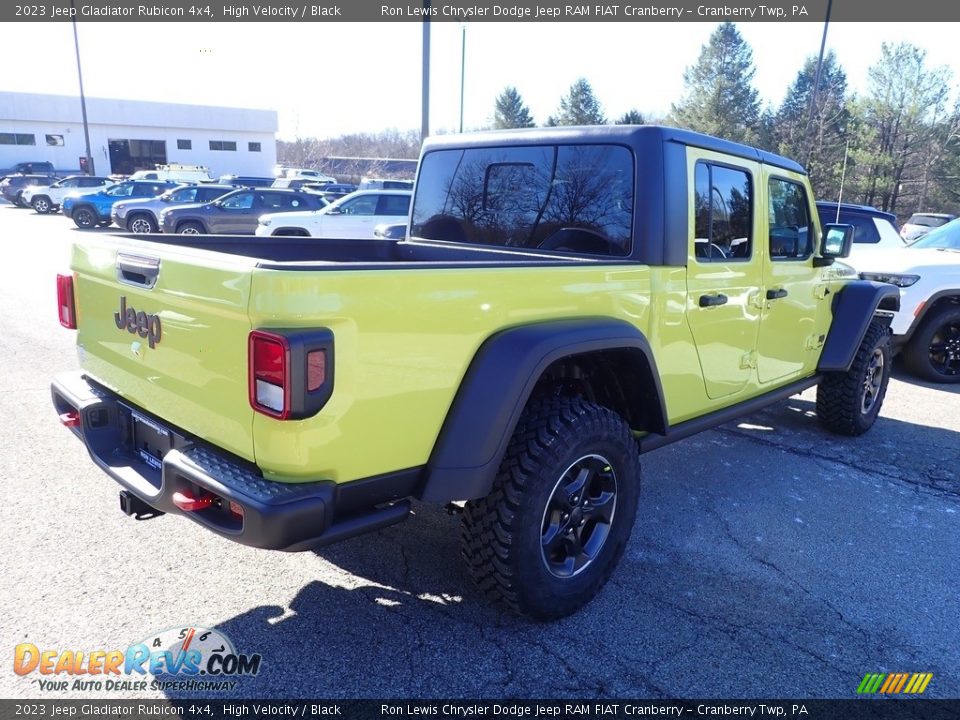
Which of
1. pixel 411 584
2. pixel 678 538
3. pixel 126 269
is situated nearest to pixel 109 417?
pixel 126 269

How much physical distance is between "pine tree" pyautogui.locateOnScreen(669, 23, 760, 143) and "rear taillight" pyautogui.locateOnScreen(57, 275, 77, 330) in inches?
1672

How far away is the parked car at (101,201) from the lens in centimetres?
2361

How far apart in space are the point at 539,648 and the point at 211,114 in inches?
2415

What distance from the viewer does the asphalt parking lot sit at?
2.59 meters

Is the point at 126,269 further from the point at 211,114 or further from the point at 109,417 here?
the point at 211,114

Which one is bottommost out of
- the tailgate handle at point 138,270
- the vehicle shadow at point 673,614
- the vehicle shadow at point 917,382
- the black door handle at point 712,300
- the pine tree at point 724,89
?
the vehicle shadow at point 917,382

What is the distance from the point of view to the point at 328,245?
14.3 feet

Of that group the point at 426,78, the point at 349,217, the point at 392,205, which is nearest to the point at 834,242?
the point at 426,78

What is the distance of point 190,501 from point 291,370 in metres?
0.66

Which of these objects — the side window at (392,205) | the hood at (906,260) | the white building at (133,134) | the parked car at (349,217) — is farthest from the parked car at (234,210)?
the white building at (133,134)

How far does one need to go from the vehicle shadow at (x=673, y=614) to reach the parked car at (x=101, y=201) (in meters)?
23.9

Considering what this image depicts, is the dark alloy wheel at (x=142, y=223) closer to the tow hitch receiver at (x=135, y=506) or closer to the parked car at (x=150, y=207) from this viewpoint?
the parked car at (x=150, y=207)

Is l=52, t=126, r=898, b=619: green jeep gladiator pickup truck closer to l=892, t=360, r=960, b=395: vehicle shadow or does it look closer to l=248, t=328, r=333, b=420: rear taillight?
l=248, t=328, r=333, b=420: rear taillight

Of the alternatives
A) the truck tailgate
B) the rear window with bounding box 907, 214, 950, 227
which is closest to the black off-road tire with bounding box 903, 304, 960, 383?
the truck tailgate
